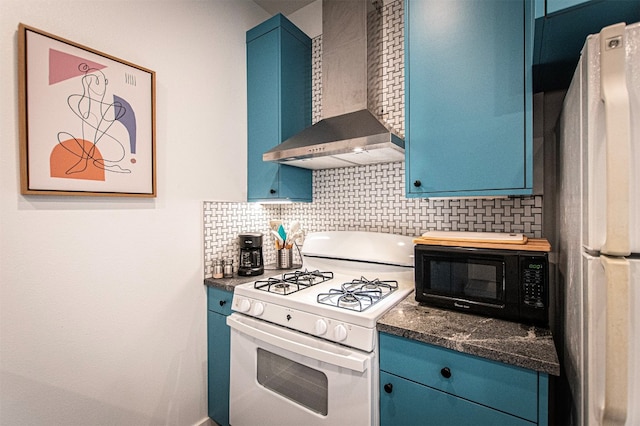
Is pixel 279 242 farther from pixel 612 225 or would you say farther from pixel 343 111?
pixel 612 225

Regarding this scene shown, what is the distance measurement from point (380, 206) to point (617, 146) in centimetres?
131

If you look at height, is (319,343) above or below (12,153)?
below

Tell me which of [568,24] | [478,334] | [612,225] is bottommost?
[478,334]

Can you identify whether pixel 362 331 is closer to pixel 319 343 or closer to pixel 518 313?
pixel 319 343

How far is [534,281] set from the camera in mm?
1106

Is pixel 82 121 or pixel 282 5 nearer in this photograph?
pixel 82 121

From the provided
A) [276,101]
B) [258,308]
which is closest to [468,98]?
[276,101]

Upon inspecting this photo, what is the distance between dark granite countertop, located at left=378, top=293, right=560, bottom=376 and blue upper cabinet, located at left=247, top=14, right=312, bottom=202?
115 centimetres

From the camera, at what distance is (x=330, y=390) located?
4.05ft

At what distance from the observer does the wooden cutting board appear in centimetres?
116

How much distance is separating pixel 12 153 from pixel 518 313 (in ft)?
6.95

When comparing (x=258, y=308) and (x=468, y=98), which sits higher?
(x=468, y=98)

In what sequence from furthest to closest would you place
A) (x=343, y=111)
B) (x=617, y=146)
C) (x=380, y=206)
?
A: (x=380, y=206) → (x=343, y=111) → (x=617, y=146)

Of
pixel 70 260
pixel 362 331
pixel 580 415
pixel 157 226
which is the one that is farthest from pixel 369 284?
pixel 70 260
